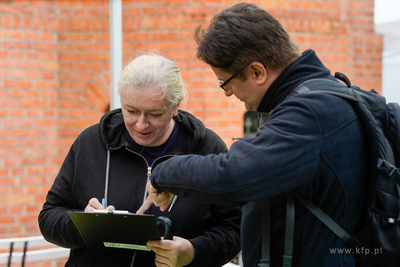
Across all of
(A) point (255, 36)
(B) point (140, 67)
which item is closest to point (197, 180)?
(A) point (255, 36)

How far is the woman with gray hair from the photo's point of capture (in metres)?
1.75

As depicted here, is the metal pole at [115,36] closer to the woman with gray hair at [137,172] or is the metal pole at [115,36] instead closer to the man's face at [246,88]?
the woman with gray hair at [137,172]

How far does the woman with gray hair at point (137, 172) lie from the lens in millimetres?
1747

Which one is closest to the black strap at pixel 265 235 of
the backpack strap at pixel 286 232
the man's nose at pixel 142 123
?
the backpack strap at pixel 286 232

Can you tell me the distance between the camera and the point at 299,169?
111cm

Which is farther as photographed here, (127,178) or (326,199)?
(127,178)

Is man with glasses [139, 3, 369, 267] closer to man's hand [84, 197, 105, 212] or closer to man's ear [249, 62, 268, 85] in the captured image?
man's ear [249, 62, 268, 85]

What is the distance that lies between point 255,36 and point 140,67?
0.66m

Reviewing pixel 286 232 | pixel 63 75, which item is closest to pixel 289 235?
pixel 286 232

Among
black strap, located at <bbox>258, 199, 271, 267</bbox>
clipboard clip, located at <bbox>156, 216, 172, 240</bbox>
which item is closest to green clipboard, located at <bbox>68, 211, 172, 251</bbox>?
clipboard clip, located at <bbox>156, 216, 172, 240</bbox>

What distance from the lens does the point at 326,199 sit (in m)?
1.21

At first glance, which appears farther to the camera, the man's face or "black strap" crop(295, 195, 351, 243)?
the man's face

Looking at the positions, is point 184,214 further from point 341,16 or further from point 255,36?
point 341,16

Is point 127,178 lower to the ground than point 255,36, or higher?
lower
